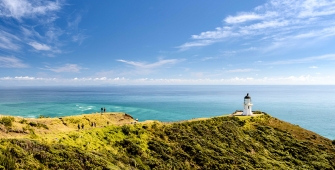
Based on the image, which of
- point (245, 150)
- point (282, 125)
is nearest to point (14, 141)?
point (245, 150)

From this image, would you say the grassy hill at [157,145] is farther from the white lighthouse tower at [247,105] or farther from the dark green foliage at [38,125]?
the white lighthouse tower at [247,105]

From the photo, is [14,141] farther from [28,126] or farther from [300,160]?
[300,160]

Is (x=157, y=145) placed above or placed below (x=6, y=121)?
below

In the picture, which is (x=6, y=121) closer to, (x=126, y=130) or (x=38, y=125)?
(x=38, y=125)

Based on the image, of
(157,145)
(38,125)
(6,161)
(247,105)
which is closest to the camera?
(6,161)

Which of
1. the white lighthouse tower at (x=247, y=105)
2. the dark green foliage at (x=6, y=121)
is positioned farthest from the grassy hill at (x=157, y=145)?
the white lighthouse tower at (x=247, y=105)

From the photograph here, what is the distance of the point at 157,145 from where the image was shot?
22250 millimetres

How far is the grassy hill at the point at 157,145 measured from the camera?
47.4 ft

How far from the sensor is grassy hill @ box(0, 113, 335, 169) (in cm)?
1445

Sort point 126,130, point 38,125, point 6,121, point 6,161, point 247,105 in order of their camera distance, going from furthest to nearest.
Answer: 1. point 247,105
2. point 126,130
3. point 38,125
4. point 6,121
5. point 6,161

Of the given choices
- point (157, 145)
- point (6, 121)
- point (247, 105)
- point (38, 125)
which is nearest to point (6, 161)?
point (6, 121)

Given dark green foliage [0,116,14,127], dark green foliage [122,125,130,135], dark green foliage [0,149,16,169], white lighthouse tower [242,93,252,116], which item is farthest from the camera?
white lighthouse tower [242,93,252,116]

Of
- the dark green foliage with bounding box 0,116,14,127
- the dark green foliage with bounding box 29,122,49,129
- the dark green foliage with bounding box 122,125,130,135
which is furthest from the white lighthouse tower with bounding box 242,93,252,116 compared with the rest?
the dark green foliage with bounding box 0,116,14,127

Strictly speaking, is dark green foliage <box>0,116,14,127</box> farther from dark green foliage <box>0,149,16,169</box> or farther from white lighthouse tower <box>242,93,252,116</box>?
white lighthouse tower <box>242,93,252,116</box>
